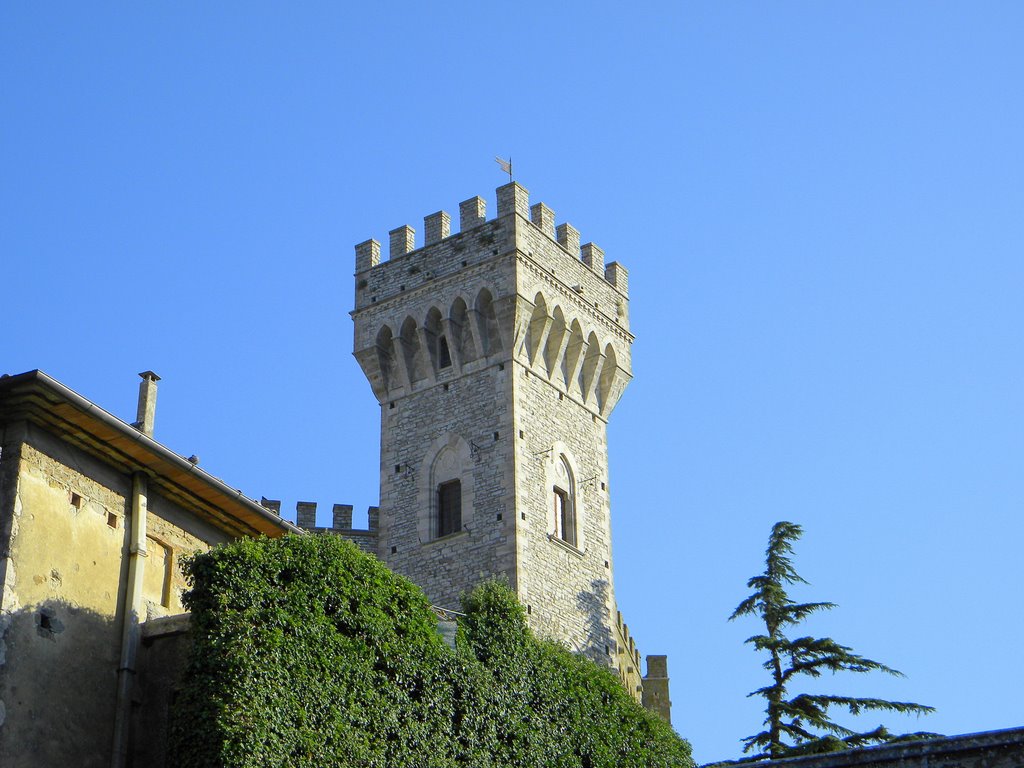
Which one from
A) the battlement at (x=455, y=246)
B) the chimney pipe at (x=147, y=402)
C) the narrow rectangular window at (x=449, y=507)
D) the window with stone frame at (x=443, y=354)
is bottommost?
the chimney pipe at (x=147, y=402)

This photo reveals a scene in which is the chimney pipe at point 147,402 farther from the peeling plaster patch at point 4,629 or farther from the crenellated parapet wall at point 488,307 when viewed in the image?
the crenellated parapet wall at point 488,307

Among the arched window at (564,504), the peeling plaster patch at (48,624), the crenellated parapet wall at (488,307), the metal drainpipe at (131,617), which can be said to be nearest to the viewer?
the peeling plaster patch at (48,624)

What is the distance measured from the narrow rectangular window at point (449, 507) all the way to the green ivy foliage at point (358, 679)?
1025cm

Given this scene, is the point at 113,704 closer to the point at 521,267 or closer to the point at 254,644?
the point at 254,644

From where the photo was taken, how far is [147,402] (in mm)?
19406

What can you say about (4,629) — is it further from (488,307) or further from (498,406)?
(488,307)

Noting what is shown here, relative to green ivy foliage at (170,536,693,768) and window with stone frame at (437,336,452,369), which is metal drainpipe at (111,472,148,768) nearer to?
green ivy foliage at (170,536,693,768)

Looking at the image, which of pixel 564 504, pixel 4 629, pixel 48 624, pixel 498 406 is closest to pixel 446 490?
pixel 498 406

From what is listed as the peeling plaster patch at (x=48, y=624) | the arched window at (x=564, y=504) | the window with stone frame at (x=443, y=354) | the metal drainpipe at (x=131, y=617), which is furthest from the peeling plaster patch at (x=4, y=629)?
the window with stone frame at (x=443, y=354)

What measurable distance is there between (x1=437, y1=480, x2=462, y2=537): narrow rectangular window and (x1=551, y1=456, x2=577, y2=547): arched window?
1870 mm

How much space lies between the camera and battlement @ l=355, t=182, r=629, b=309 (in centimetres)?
3312

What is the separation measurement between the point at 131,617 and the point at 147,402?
11.1 feet

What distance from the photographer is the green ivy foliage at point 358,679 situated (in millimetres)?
15344

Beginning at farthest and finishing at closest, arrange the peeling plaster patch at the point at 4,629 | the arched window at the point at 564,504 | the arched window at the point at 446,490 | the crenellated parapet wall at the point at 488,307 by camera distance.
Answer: the crenellated parapet wall at the point at 488,307, the arched window at the point at 564,504, the arched window at the point at 446,490, the peeling plaster patch at the point at 4,629
